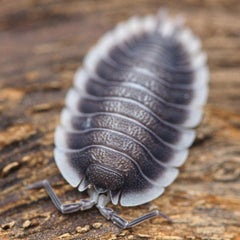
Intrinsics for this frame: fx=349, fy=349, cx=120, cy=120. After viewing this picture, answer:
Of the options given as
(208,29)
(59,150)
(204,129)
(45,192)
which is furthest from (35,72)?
(208,29)

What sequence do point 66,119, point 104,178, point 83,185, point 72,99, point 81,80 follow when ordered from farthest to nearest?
1. point 81,80
2. point 72,99
3. point 66,119
4. point 83,185
5. point 104,178

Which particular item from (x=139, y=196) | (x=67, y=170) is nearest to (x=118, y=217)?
(x=139, y=196)

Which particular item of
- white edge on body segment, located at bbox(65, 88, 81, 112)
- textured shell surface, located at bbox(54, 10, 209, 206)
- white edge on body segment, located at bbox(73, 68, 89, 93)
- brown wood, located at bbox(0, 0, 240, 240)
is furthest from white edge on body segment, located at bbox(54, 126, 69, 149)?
white edge on body segment, located at bbox(73, 68, 89, 93)

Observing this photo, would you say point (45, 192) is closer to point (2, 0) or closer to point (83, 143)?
point (83, 143)

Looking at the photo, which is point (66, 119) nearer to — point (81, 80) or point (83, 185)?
point (81, 80)

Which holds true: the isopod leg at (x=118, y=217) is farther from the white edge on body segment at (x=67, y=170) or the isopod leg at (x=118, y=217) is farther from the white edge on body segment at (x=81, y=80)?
the white edge on body segment at (x=81, y=80)

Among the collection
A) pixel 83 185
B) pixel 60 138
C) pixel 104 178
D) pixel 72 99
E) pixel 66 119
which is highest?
pixel 72 99
